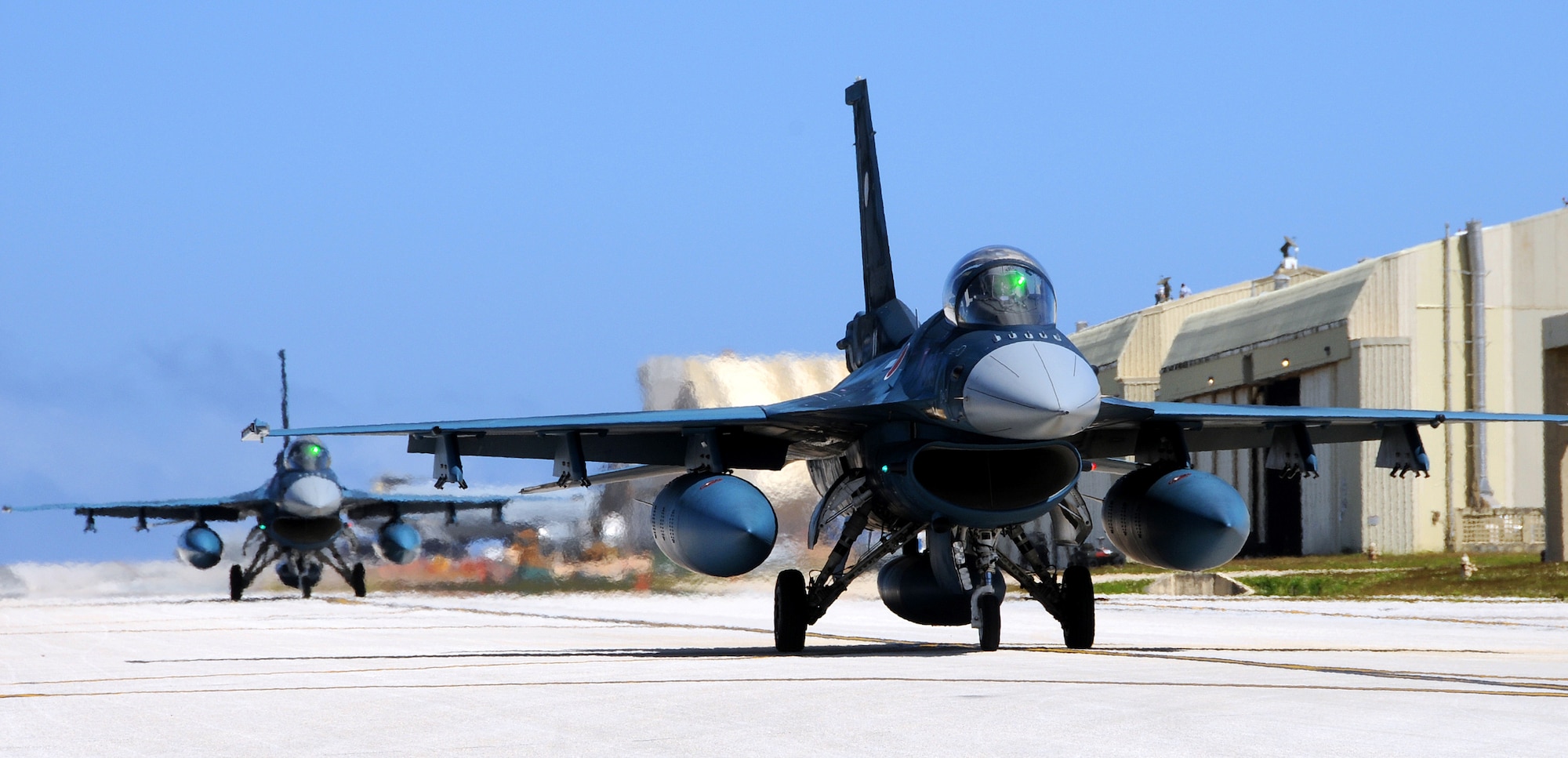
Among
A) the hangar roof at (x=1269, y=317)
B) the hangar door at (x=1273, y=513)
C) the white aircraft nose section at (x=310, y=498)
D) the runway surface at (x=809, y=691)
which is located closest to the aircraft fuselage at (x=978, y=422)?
the runway surface at (x=809, y=691)

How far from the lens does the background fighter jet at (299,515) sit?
117 feet

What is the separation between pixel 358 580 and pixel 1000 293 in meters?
26.7

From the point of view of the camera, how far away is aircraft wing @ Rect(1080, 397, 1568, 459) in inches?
554

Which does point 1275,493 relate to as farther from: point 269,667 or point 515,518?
point 269,667

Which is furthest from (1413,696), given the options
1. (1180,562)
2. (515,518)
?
(515,518)

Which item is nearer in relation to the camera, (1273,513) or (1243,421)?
(1243,421)

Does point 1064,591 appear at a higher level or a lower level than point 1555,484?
higher

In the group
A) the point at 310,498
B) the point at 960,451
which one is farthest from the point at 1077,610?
the point at 310,498

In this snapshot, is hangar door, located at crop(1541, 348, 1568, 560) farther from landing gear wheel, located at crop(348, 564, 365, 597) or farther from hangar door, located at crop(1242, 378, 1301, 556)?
landing gear wheel, located at crop(348, 564, 365, 597)

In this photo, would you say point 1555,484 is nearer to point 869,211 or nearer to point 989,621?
point 869,211

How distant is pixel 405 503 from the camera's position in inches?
Answer: 1543

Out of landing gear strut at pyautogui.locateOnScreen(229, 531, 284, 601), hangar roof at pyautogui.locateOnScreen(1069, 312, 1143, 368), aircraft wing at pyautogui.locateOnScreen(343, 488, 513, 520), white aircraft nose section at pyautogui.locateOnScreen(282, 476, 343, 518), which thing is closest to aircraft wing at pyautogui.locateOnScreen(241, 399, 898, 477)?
white aircraft nose section at pyautogui.locateOnScreen(282, 476, 343, 518)

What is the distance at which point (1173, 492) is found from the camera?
1380cm

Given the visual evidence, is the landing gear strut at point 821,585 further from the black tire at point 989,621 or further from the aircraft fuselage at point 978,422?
the black tire at point 989,621
